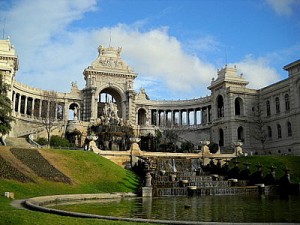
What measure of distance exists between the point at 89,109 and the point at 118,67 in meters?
14.7

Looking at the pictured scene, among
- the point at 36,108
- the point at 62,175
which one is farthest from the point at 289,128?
the point at 36,108

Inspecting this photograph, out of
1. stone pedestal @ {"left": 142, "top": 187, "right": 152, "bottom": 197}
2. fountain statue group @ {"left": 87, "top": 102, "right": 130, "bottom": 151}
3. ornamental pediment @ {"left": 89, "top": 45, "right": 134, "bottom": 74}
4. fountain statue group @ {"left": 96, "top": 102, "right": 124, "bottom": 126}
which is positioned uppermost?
ornamental pediment @ {"left": 89, "top": 45, "right": 134, "bottom": 74}

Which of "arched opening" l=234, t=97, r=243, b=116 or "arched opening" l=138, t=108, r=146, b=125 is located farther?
"arched opening" l=138, t=108, r=146, b=125

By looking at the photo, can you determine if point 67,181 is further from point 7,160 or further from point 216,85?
point 216,85

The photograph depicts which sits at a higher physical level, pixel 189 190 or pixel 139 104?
pixel 139 104

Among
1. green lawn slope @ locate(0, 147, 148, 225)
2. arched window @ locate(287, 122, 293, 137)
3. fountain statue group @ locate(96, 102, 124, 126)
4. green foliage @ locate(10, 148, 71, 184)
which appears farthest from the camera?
arched window @ locate(287, 122, 293, 137)

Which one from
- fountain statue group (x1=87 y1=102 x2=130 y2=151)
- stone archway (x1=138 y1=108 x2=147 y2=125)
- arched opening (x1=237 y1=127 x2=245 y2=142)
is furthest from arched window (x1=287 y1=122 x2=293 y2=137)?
stone archway (x1=138 y1=108 x2=147 y2=125)

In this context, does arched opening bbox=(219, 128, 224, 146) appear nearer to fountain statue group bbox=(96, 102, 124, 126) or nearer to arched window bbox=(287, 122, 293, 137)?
arched window bbox=(287, 122, 293, 137)

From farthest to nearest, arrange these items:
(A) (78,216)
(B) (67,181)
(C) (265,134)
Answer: (C) (265,134) < (B) (67,181) < (A) (78,216)

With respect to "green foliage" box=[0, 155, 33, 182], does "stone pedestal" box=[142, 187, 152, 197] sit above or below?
below

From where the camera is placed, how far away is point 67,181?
3384 cm

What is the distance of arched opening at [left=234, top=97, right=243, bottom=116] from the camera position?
85250mm

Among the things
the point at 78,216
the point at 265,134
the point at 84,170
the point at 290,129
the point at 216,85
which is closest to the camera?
the point at 78,216

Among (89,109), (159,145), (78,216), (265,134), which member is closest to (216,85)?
(265,134)
